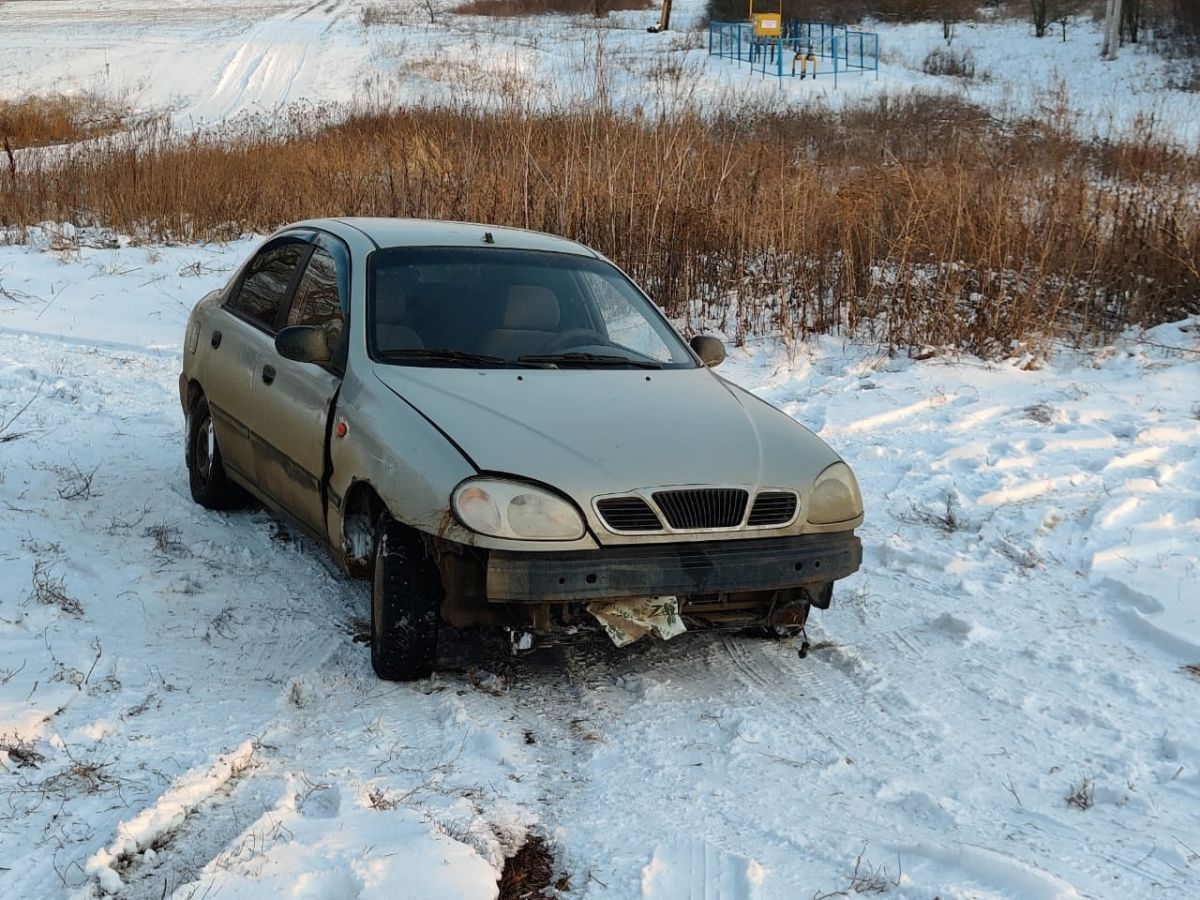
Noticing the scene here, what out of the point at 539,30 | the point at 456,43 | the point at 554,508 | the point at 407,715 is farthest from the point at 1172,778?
the point at 539,30

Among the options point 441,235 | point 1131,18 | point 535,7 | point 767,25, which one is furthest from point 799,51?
point 441,235

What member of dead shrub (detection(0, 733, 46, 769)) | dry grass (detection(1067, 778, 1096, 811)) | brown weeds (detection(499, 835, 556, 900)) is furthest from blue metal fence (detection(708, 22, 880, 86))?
brown weeds (detection(499, 835, 556, 900))

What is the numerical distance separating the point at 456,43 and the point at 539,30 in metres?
5.53

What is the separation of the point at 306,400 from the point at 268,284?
3.92ft

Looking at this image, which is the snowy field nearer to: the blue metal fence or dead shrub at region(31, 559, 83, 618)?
dead shrub at region(31, 559, 83, 618)

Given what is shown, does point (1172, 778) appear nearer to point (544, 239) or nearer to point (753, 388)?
point (544, 239)

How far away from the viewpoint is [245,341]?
601cm

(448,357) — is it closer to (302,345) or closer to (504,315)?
(504,315)

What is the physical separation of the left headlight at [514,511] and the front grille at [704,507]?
0.33 m

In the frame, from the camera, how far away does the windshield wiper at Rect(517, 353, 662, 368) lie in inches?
202

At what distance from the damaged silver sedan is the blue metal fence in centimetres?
3409

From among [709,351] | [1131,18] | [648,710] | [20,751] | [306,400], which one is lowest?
[648,710]

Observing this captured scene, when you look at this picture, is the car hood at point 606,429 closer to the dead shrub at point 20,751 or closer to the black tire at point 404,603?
the black tire at point 404,603

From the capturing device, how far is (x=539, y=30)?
173 ft
